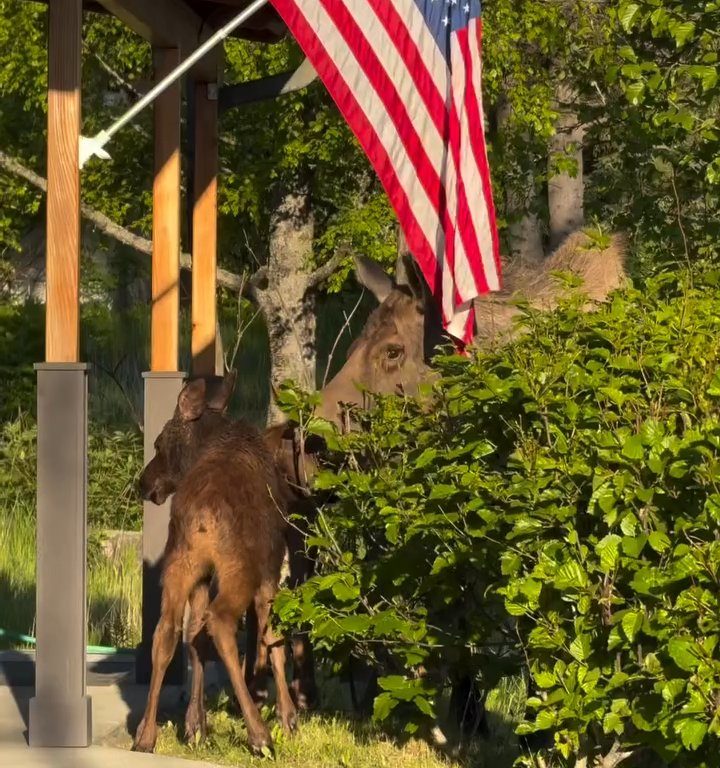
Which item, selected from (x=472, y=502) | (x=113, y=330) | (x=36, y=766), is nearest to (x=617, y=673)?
(x=472, y=502)

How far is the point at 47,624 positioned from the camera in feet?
25.8

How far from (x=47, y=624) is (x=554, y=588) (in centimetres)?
290

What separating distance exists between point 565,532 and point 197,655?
2.49m

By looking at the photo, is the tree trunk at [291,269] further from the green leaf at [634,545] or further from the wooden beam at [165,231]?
the green leaf at [634,545]

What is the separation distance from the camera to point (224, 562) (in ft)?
24.8

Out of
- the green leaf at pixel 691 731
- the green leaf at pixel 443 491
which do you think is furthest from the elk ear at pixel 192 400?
the green leaf at pixel 691 731

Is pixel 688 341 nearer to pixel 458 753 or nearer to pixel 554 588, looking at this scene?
pixel 554 588

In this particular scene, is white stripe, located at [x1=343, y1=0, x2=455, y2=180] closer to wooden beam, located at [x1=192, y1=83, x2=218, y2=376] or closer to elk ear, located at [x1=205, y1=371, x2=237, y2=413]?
elk ear, located at [x1=205, y1=371, x2=237, y2=413]

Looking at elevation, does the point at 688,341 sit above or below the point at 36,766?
above

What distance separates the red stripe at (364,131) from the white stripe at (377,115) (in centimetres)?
2

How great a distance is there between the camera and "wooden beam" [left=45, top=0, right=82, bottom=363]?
7965 mm

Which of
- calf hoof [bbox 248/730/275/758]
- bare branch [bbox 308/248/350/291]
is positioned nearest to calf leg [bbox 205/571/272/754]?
calf hoof [bbox 248/730/275/758]

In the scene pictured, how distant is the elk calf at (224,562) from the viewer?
7.54m

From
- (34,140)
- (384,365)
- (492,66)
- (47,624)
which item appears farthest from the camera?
(34,140)
